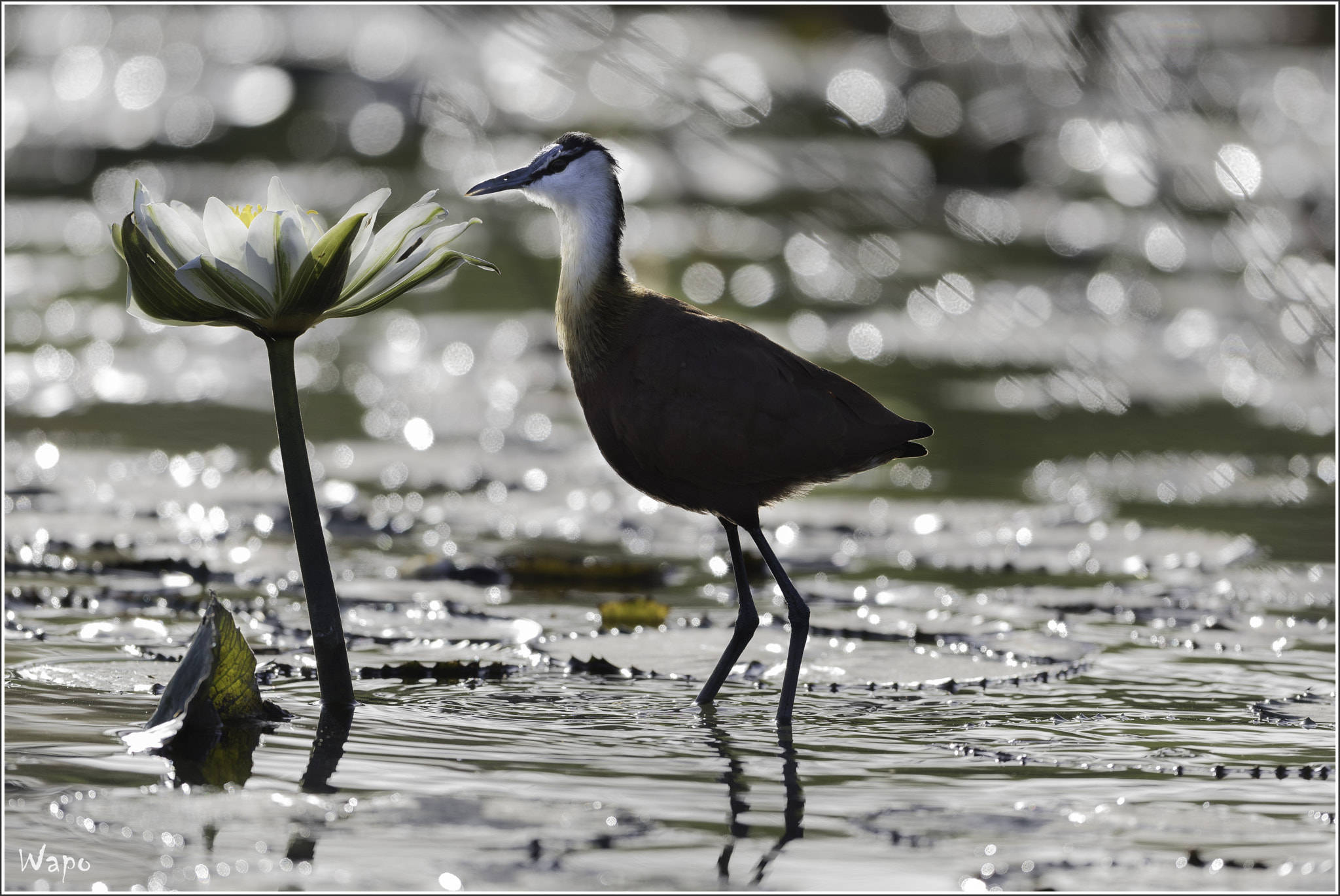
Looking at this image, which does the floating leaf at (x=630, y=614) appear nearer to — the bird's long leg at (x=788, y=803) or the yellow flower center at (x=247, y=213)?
the bird's long leg at (x=788, y=803)

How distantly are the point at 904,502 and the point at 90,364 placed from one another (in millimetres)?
5451

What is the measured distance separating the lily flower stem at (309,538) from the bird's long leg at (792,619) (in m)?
1.06

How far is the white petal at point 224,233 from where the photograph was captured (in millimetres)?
3078

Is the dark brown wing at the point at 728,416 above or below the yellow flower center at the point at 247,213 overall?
below

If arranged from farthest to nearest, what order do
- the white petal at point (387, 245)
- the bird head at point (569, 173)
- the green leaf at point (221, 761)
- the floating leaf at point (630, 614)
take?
the floating leaf at point (630, 614) < the bird head at point (569, 173) < the white petal at point (387, 245) < the green leaf at point (221, 761)

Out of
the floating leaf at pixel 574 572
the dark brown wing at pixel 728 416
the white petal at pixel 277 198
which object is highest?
the white petal at pixel 277 198

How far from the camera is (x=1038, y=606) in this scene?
4953 mm

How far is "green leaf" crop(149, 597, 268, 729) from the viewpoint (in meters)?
3.12

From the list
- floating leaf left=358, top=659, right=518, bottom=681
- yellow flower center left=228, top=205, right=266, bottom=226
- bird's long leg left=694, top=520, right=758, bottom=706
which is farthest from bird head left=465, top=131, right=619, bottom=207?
floating leaf left=358, top=659, right=518, bottom=681

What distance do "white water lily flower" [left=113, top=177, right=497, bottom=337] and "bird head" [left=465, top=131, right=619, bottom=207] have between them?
0.75m

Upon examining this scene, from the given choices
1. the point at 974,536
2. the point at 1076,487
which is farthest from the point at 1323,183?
the point at 974,536

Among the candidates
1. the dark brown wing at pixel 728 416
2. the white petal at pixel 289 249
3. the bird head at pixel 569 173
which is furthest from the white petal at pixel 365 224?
the dark brown wing at pixel 728 416

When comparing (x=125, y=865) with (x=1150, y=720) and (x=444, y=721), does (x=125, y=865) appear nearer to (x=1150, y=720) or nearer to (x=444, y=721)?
(x=444, y=721)

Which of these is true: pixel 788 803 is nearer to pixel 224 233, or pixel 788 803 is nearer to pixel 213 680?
pixel 213 680
